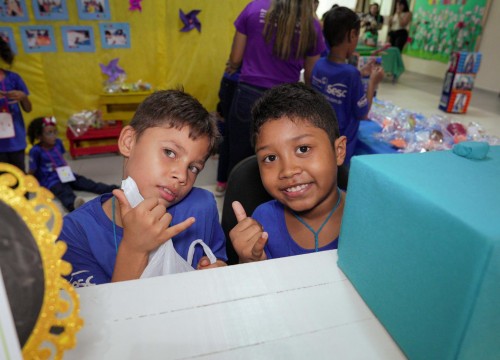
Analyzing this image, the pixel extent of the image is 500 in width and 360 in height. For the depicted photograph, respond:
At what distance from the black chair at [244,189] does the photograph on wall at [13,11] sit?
3.39m

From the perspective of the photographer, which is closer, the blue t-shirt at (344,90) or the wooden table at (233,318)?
the wooden table at (233,318)

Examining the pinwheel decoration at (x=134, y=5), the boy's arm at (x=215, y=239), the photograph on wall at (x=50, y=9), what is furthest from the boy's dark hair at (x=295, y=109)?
the photograph on wall at (x=50, y=9)

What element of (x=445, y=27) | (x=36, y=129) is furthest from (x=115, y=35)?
(x=445, y=27)

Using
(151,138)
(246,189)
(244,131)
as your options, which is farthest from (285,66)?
(151,138)

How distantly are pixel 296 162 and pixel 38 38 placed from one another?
3652 mm

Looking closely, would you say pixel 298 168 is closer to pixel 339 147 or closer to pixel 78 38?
pixel 339 147

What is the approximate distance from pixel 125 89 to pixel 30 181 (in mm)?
3833

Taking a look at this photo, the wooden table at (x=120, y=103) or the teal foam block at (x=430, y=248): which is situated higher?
the teal foam block at (x=430, y=248)

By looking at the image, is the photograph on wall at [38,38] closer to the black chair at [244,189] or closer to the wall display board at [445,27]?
the black chair at [244,189]

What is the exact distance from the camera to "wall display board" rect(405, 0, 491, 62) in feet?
22.7

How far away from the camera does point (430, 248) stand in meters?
0.39

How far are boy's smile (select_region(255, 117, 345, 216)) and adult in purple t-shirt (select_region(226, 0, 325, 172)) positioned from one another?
1.21 metres

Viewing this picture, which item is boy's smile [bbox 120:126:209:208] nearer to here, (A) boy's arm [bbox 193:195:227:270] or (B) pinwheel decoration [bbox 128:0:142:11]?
(A) boy's arm [bbox 193:195:227:270]

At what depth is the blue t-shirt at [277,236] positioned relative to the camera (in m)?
1.08
